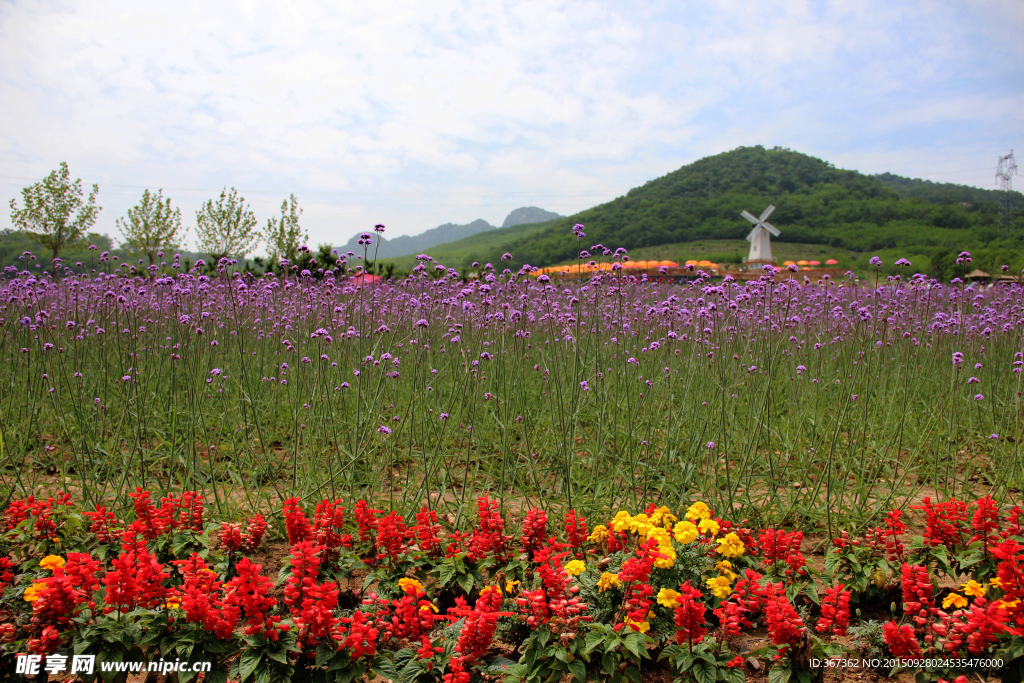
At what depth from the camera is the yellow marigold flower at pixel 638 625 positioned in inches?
70.5

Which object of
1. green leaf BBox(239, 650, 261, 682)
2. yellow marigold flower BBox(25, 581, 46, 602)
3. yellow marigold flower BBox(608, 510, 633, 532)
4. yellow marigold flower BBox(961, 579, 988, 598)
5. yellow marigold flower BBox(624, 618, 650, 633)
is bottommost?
green leaf BBox(239, 650, 261, 682)

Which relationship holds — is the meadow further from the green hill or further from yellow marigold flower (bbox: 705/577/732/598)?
the green hill

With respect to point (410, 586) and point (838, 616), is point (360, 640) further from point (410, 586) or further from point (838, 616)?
point (838, 616)

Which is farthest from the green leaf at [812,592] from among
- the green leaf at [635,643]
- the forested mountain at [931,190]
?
the forested mountain at [931,190]

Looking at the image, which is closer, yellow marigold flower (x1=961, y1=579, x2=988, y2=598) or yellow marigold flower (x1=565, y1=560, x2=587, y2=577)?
yellow marigold flower (x1=961, y1=579, x2=988, y2=598)

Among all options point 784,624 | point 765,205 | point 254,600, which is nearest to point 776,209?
point 765,205

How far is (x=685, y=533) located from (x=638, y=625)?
498mm

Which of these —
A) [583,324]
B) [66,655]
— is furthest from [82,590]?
[583,324]

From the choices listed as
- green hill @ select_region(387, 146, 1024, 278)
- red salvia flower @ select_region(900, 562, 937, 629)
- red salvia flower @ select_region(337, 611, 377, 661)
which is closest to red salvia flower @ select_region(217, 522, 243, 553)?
red salvia flower @ select_region(337, 611, 377, 661)

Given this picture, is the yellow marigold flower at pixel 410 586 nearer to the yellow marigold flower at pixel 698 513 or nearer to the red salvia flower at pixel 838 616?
the yellow marigold flower at pixel 698 513

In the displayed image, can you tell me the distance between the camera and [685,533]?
217cm

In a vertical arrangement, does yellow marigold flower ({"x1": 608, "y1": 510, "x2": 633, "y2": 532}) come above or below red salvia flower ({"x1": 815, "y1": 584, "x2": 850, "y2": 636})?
above

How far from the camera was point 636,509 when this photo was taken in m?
2.79

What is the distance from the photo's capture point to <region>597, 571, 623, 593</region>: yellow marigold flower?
2.03m
